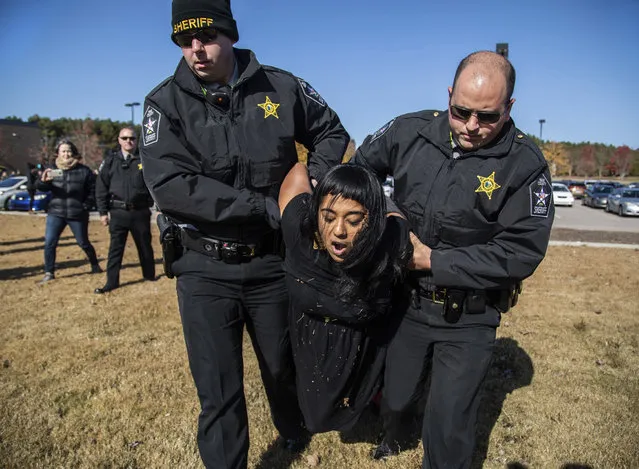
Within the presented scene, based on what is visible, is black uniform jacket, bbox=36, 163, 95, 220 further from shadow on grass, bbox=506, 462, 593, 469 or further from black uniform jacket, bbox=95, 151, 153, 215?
shadow on grass, bbox=506, 462, 593, 469

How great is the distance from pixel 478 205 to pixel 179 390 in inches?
113

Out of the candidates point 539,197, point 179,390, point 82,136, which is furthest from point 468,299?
point 82,136

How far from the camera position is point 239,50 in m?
2.86

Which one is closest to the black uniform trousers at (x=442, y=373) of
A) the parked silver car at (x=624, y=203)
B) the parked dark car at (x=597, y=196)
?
the parked silver car at (x=624, y=203)

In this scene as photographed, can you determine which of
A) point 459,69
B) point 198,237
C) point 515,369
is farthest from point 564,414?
point 198,237

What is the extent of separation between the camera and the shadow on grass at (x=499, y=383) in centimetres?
354

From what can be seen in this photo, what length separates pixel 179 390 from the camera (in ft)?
13.5

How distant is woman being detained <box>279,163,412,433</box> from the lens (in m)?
2.26

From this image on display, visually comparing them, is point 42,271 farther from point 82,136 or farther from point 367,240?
point 82,136

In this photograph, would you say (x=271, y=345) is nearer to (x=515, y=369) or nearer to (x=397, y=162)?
(x=397, y=162)

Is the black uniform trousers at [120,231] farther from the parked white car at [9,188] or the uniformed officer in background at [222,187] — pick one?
the parked white car at [9,188]

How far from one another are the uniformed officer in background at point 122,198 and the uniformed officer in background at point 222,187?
4.80m

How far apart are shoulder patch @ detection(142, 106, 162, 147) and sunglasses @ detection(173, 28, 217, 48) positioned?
1.23ft

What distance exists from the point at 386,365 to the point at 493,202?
1115 mm
